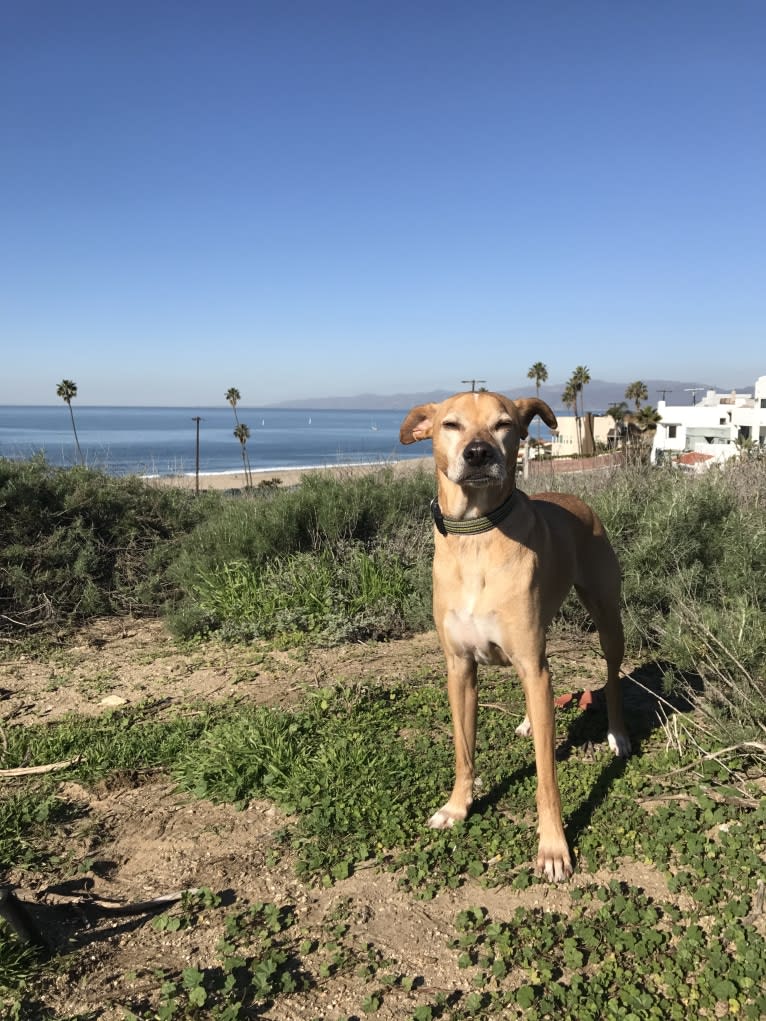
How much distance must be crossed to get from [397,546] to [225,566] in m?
1.87

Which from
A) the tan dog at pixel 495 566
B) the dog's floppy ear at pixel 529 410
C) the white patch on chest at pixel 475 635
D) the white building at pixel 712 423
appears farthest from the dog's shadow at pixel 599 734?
the white building at pixel 712 423

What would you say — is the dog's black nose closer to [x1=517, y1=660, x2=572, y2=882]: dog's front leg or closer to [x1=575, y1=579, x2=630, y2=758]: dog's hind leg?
[x1=517, y1=660, x2=572, y2=882]: dog's front leg

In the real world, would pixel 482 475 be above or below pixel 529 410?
below

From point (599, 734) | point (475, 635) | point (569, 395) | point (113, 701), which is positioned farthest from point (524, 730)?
point (569, 395)

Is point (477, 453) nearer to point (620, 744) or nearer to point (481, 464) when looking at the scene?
point (481, 464)

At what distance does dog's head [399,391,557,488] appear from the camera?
2.80 metres

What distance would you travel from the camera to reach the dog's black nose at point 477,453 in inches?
109

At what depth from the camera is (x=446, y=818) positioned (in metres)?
3.40

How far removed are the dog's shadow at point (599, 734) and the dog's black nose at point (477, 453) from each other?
183 cm

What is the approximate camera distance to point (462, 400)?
3033 millimetres

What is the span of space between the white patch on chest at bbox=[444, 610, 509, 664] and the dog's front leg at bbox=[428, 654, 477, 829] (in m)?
0.12

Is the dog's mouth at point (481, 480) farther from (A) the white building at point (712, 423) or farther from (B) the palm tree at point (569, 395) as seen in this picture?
(B) the palm tree at point (569, 395)

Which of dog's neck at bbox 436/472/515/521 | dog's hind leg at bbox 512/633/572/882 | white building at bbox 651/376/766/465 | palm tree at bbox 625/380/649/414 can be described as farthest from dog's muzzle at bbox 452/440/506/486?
palm tree at bbox 625/380/649/414

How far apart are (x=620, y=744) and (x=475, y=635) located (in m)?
1.52
